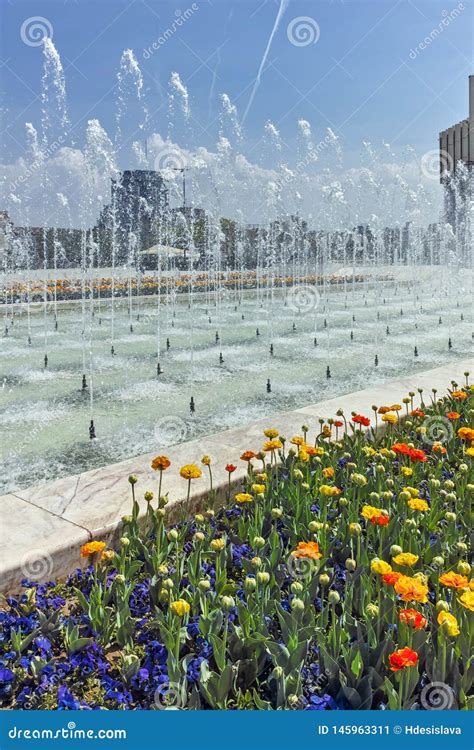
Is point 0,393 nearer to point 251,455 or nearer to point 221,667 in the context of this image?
point 251,455

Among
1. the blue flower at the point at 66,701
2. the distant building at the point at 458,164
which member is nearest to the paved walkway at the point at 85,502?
the blue flower at the point at 66,701

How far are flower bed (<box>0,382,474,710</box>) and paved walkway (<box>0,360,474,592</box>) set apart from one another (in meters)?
0.15

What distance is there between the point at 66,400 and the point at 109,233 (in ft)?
125

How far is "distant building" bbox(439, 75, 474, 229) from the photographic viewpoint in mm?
62625

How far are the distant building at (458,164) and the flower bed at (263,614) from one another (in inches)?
2290

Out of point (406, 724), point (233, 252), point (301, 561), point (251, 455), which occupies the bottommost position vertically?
point (406, 724)

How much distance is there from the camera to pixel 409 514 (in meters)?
3.96

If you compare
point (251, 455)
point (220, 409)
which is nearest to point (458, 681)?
point (251, 455)

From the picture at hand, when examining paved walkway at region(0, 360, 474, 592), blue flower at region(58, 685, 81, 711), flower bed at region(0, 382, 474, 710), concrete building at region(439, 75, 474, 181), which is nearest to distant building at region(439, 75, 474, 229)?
concrete building at region(439, 75, 474, 181)

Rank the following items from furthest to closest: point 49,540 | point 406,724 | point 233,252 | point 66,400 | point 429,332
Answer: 1. point 233,252
2. point 429,332
3. point 66,400
4. point 49,540
5. point 406,724

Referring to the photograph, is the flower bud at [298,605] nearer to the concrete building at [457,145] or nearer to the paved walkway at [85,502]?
the paved walkway at [85,502]

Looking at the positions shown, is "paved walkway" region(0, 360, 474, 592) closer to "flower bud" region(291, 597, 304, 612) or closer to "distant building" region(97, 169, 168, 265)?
"flower bud" region(291, 597, 304, 612)

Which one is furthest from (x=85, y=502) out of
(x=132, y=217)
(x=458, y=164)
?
(x=458, y=164)

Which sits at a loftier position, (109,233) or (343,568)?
(109,233)
